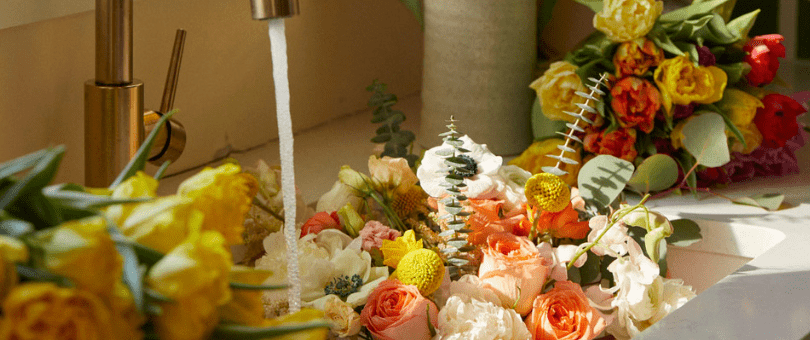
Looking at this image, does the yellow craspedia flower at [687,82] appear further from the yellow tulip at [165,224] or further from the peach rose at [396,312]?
the yellow tulip at [165,224]

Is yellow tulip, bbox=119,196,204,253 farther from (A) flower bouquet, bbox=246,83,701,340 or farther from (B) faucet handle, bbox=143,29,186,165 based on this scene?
(B) faucet handle, bbox=143,29,186,165

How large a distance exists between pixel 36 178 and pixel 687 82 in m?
0.78

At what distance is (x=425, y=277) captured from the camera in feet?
2.00

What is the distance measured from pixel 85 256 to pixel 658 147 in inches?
32.5

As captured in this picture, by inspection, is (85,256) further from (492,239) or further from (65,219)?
(492,239)

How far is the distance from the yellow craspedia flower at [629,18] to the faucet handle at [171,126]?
1.55ft

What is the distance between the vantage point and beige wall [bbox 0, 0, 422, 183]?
82 cm

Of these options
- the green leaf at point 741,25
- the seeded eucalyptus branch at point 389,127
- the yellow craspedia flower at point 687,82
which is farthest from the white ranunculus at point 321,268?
the green leaf at point 741,25

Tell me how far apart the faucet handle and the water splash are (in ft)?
0.83

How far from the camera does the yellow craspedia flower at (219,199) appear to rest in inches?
11.7

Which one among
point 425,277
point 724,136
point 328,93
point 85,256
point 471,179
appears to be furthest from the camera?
point 328,93

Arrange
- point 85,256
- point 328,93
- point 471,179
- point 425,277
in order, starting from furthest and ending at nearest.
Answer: point 328,93
point 471,179
point 425,277
point 85,256

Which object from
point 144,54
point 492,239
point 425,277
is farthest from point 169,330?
point 144,54

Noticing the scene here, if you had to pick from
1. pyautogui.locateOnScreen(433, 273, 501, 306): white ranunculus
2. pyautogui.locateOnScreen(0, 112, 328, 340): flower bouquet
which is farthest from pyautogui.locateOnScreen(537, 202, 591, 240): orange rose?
pyautogui.locateOnScreen(0, 112, 328, 340): flower bouquet
